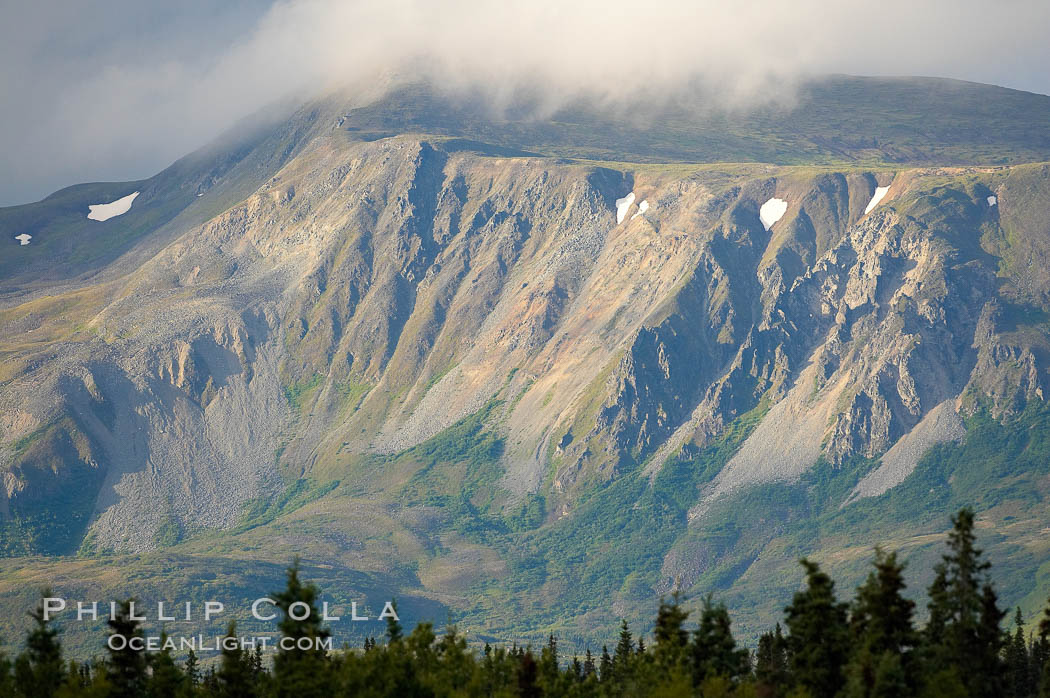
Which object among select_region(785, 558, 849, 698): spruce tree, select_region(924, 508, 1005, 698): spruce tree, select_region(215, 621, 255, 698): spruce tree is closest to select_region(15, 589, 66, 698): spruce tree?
select_region(215, 621, 255, 698): spruce tree

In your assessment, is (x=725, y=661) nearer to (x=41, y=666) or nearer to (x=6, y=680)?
(x=41, y=666)

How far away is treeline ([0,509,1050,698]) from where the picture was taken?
380ft

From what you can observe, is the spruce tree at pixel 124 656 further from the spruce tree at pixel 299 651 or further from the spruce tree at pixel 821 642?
the spruce tree at pixel 821 642

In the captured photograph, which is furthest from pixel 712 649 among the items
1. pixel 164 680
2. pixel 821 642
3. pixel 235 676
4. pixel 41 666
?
pixel 41 666

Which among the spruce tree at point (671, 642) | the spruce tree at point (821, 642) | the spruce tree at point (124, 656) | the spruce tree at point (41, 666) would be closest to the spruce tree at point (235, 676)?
the spruce tree at point (124, 656)

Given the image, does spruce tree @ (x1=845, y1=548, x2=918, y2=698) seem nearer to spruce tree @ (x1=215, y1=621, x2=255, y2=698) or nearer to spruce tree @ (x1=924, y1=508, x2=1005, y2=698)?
spruce tree @ (x1=924, y1=508, x2=1005, y2=698)

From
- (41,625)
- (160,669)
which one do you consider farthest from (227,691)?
(41,625)

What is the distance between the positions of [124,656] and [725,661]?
164 ft

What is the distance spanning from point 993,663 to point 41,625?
80193 mm

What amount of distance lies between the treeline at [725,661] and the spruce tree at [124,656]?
147 mm

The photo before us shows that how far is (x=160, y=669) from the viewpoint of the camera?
137 m

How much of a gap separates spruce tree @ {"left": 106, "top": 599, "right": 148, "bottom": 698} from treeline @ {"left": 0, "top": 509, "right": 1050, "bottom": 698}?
147 millimetres

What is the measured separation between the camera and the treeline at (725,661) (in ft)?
380

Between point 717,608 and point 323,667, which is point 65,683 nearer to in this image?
point 323,667
